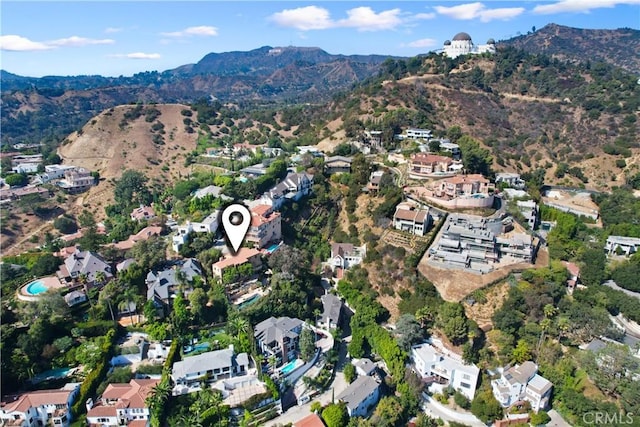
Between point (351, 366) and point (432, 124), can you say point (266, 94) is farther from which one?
point (351, 366)

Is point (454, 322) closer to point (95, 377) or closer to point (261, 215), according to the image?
point (261, 215)

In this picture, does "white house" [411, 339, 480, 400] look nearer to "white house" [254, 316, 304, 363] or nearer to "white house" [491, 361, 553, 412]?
"white house" [491, 361, 553, 412]

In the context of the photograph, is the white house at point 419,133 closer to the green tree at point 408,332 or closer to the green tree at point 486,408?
the green tree at point 408,332

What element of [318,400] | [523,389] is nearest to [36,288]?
[318,400]

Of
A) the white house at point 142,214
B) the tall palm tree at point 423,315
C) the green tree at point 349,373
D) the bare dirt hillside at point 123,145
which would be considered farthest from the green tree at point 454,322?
the bare dirt hillside at point 123,145

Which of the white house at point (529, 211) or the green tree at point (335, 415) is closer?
the green tree at point (335, 415)

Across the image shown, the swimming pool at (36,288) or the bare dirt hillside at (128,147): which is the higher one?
the bare dirt hillside at (128,147)

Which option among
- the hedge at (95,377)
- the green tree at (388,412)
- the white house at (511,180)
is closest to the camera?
the hedge at (95,377)
